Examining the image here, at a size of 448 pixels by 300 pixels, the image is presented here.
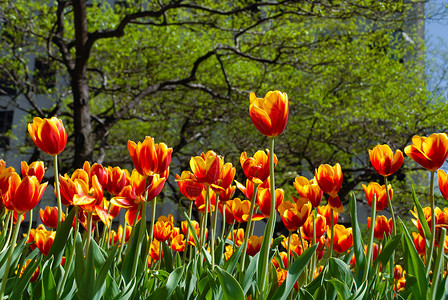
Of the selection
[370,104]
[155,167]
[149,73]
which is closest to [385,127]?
[370,104]

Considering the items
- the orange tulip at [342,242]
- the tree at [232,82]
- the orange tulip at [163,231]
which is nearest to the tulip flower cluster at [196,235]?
the orange tulip at [342,242]

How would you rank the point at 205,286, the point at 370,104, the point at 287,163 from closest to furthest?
1. the point at 205,286
2. the point at 370,104
3. the point at 287,163

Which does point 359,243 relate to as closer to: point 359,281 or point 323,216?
point 359,281

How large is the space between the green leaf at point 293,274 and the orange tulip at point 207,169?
359 mm

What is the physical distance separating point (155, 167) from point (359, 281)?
0.70 m

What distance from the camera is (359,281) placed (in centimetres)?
149

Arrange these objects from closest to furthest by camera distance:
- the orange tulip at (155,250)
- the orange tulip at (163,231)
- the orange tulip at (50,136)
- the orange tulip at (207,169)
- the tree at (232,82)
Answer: the orange tulip at (50,136), the orange tulip at (207,169), the orange tulip at (163,231), the orange tulip at (155,250), the tree at (232,82)

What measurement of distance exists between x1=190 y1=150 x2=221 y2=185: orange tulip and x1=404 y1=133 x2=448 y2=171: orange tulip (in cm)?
57

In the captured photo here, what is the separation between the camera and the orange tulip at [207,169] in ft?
4.75

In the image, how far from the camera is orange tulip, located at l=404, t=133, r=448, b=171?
137 cm

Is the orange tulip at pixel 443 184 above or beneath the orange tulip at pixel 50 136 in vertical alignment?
beneath

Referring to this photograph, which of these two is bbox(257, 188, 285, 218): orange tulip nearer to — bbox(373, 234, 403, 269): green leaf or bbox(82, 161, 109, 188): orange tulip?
bbox(373, 234, 403, 269): green leaf

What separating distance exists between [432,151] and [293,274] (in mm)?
532

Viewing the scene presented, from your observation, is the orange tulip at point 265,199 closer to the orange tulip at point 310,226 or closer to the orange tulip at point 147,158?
the orange tulip at point 310,226
